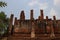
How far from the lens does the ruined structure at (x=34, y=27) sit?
20.2m

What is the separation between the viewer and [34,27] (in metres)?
21.3

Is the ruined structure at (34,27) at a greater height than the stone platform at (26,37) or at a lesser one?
greater

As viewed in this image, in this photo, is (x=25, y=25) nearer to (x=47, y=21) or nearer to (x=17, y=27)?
(x=17, y=27)

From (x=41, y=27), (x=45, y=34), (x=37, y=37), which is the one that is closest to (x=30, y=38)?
(x=37, y=37)

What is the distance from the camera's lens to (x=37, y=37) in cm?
1900

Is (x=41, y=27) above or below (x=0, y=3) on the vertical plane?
below

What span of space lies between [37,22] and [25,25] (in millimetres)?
2004

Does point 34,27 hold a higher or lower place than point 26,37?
higher

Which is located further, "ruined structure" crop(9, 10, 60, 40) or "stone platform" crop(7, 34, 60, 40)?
"ruined structure" crop(9, 10, 60, 40)

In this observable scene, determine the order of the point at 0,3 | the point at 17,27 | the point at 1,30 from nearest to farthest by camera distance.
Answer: the point at 0,3
the point at 17,27
the point at 1,30

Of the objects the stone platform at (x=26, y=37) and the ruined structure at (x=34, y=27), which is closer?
the stone platform at (x=26, y=37)

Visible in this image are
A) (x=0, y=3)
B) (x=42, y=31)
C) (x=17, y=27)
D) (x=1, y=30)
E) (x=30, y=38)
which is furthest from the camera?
(x=1, y=30)

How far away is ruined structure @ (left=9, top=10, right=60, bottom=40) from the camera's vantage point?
2017 cm

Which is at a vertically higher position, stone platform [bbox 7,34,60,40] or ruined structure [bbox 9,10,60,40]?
ruined structure [bbox 9,10,60,40]
